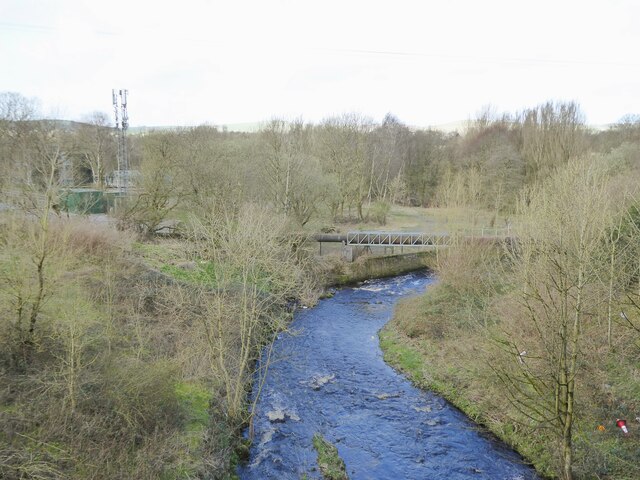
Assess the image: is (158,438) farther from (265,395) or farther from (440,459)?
(440,459)

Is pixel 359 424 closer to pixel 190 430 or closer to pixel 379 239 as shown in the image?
pixel 190 430

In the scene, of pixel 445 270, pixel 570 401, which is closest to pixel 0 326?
pixel 570 401

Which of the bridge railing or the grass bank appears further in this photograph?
the bridge railing

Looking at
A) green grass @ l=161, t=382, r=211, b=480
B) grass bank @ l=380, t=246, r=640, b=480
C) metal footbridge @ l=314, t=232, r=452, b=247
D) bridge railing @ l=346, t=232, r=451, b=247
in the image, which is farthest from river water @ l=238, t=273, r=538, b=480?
bridge railing @ l=346, t=232, r=451, b=247

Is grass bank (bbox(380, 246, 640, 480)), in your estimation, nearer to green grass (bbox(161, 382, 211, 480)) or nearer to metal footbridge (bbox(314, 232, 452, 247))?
green grass (bbox(161, 382, 211, 480))

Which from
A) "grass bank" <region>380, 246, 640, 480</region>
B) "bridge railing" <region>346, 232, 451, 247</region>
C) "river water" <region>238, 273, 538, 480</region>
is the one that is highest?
"bridge railing" <region>346, 232, 451, 247</region>

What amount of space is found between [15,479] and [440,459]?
9.93 m

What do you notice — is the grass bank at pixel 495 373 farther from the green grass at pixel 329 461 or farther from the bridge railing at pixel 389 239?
the bridge railing at pixel 389 239

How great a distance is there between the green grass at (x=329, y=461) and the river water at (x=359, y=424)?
191 millimetres

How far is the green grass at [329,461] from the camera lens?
1137 centimetres

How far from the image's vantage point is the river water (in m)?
11.9

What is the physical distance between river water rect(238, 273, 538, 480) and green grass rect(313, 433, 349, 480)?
19 cm

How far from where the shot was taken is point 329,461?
11891mm

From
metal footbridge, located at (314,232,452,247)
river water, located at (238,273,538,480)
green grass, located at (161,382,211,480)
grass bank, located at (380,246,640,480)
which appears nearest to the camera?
green grass, located at (161,382,211,480)
